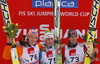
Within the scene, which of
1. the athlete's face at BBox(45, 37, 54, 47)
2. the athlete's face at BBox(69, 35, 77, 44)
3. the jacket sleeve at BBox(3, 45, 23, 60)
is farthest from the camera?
the athlete's face at BBox(45, 37, 54, 47)

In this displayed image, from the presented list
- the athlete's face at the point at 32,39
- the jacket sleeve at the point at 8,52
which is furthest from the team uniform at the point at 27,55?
the athlete's face at the point at 32,39

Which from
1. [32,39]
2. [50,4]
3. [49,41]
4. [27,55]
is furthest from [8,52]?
[50,4]

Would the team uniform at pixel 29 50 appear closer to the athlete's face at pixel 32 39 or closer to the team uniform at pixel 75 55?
the athlete's face at pixel 32 39

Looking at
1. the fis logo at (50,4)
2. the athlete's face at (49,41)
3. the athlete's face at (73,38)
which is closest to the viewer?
the athlete's face at (73,38)

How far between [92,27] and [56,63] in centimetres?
77

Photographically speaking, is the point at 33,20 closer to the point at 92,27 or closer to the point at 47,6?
the point at 47,6

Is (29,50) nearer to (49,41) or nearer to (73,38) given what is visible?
(49,41)

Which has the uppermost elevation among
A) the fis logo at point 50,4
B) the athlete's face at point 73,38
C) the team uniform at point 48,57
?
the fis logo at point 50,4

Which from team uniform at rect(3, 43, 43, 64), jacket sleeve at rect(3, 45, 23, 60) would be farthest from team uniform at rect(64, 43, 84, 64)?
jacket sleeve at rect(3, 45, 23, 60)

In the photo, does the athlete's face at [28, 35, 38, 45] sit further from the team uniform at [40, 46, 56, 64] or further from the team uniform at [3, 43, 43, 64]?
the team uniform at [40, 46, 56, 64]

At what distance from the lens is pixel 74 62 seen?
8.90ft

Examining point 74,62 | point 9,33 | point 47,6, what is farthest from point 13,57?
point 47,6

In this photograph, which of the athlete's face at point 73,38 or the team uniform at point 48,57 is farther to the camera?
the team uniform at point 48,57

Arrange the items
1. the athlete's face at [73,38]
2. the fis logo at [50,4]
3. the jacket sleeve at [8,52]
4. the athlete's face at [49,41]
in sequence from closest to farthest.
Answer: the jacket sleeve at [8,52] → the athlete's face at [73,38] → the athlete's face at [49,41] → the fis logo at [50,4]
